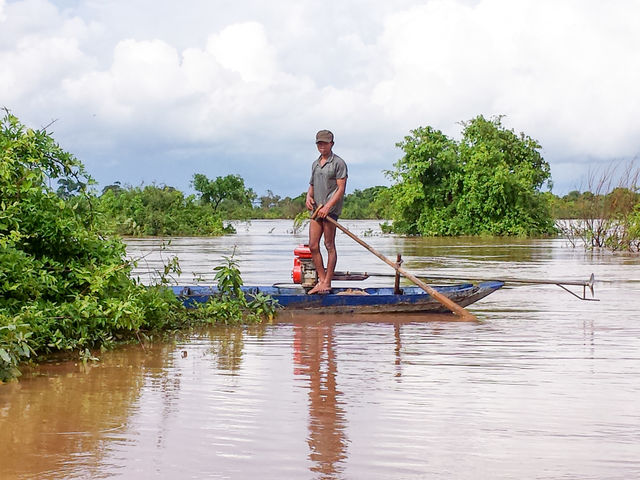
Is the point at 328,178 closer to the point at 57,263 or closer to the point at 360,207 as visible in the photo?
the point at 57,263

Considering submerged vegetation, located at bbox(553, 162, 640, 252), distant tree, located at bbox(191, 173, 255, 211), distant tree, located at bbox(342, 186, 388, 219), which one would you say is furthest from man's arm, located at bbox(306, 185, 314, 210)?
distant tree, located at bbox(342, 186, 388, 219)

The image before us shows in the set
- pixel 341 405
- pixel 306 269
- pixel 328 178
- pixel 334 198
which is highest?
pixel 328 178

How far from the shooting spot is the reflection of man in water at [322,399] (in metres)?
4.46

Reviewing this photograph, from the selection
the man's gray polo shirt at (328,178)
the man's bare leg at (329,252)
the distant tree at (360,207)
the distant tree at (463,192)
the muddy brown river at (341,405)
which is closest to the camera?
the muddy brown river at (341,405)

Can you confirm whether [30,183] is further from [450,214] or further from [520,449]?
[450,214]

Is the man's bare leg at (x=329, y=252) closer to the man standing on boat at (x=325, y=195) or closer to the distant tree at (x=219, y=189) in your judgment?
the man standing on boat at (x=325, y=195)

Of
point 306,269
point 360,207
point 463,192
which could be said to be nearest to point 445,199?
point 463,192

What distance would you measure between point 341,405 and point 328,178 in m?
4.90

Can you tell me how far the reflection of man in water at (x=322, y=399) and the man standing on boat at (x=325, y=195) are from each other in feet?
3.99

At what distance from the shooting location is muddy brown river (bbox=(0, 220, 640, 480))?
433 centimetres

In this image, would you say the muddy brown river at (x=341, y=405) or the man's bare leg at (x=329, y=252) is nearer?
the muddy brown river at (x=341, y=405)

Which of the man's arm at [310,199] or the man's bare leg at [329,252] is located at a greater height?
the man's arm at [310,199]

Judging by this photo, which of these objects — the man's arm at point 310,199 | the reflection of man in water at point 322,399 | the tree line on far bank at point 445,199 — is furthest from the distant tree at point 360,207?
the reflection of man in water at point 322,399

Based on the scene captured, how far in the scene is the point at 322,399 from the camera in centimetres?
581
